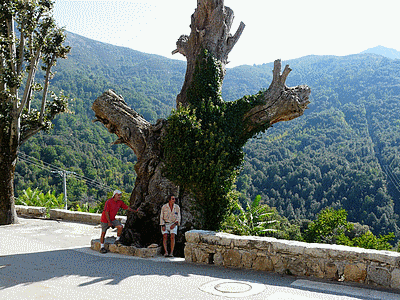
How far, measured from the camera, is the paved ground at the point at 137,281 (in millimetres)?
5809

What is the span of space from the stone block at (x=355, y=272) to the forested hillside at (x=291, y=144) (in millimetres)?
6804

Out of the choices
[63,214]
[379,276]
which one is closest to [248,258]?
[379,276]

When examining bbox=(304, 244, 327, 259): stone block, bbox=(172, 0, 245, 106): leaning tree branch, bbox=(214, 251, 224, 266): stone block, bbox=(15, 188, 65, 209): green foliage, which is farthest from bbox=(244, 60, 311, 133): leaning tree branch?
bbox=(15, 188, 65, 209): green foliage

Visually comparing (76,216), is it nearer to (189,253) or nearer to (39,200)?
(39,200)

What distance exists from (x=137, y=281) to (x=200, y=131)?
5391 mm

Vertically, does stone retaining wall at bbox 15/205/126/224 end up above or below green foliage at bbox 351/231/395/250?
below

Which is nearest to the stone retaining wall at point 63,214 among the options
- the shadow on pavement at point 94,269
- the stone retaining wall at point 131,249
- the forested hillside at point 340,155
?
the stone retaining wall at point 131,249

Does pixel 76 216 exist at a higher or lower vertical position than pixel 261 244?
lower

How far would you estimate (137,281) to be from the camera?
6.64 m

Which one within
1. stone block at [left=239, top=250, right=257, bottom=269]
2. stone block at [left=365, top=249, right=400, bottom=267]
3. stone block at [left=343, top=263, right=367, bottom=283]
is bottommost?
stone block at [left=239, top=250, right=257, bottom=269]

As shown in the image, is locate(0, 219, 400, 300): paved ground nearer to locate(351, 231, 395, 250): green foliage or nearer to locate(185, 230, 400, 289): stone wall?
locate(185, 230, 400, 289): stone wall

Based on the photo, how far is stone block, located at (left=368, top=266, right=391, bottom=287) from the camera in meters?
6.20

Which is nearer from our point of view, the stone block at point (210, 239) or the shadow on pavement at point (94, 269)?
the shadow on pavement at point (94, 269)

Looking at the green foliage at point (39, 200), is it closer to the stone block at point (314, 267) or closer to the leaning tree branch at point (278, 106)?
the leaning tree branch at point (278, 106)
